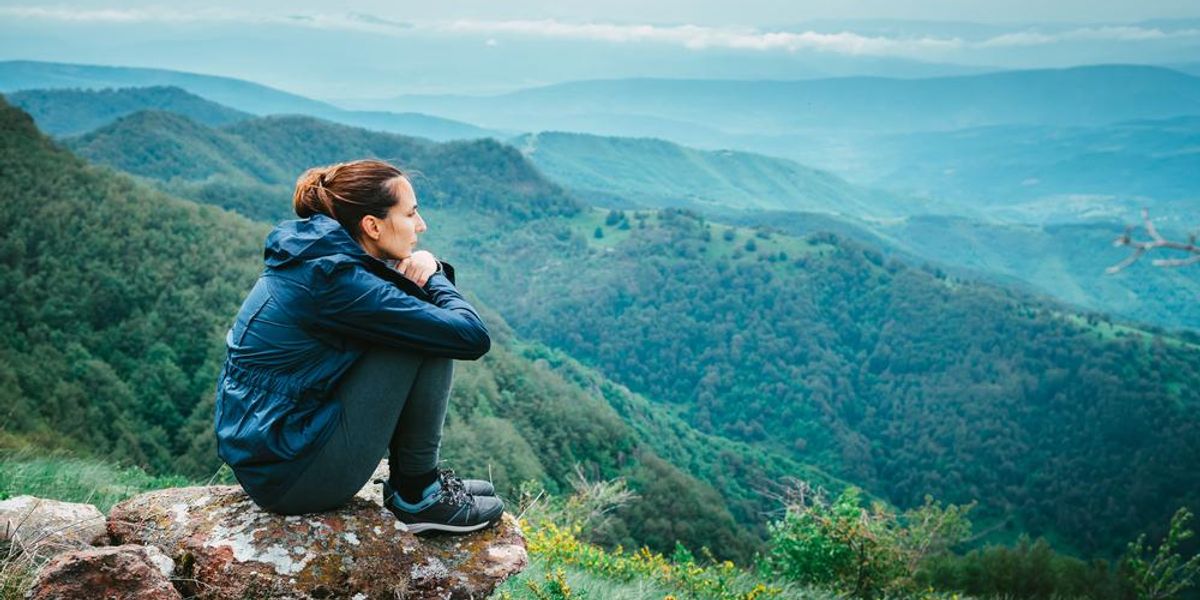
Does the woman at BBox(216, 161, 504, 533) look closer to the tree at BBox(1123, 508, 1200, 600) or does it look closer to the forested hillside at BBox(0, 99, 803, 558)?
the tree at BBox(1123, 508, 1200, 600)

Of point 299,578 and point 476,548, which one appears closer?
point 299,578

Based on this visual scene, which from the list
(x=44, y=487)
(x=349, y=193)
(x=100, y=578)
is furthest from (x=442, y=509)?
(x=44, y=487)

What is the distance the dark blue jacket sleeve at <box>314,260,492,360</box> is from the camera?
3.02m

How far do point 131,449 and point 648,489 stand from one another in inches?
1271

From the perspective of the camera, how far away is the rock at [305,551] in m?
3.24

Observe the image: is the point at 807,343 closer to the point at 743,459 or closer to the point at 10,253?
the point at 743,459

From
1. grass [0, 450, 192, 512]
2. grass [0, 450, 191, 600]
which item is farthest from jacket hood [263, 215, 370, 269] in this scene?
grass [0, 450, 192, 512]

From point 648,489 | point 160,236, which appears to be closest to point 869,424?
point 648,489

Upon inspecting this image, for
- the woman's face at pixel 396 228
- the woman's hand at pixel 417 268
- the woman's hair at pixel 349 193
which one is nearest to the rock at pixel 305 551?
the woman's hand at pixel 417 268

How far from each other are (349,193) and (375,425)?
44.8 inches

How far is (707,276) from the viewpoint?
469 feet

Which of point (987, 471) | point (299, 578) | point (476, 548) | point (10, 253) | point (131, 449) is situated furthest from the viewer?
point (987, 471)

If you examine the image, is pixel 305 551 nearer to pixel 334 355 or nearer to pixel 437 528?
pixel 437 528

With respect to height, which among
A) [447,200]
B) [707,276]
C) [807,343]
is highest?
[447,200]
